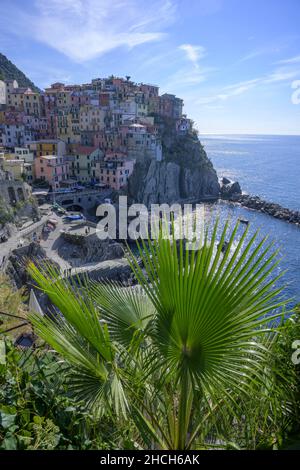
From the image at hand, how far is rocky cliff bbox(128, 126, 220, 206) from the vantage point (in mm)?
55688

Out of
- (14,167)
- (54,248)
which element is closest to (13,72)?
(14,167)

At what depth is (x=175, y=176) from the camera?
64.6m

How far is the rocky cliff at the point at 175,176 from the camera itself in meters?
55.7

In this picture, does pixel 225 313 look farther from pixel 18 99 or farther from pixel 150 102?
pixel 150 102

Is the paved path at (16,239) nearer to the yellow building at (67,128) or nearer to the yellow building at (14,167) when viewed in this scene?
the yellow building at (14,167)

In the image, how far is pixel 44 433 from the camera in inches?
96.9

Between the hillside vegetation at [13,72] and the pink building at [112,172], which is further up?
the hillside vegetation at [13,72]

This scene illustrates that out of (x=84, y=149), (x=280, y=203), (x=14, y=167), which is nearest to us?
(x=14, y=167)

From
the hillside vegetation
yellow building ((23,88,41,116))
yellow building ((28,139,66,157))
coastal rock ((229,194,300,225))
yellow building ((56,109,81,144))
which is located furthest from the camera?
the hillside vegetation

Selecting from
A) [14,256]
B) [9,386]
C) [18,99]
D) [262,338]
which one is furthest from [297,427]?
[18,99]

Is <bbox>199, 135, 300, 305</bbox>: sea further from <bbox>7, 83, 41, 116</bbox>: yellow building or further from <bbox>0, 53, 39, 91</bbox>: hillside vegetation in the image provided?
<bbox>0, 53, 39, 91</bbox>: hillside vegetation

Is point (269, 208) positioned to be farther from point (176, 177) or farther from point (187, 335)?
point (187, 335)

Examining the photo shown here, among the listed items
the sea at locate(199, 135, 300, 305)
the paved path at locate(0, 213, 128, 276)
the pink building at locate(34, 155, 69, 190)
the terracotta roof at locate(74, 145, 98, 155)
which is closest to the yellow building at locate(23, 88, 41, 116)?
the terracotta roof at locate(74, 145, 98, 155)

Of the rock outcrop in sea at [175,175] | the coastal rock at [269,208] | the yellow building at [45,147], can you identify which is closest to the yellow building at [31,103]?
Answer: the yellow building at [45,147]
